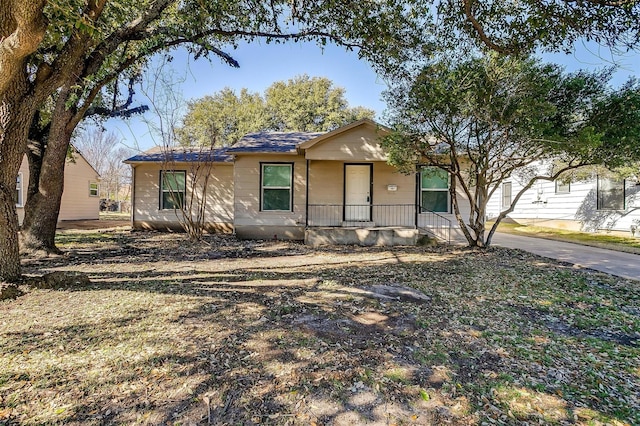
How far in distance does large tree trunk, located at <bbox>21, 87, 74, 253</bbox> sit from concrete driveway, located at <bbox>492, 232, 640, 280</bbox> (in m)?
12.0

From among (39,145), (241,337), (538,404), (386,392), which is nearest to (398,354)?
(386,392)

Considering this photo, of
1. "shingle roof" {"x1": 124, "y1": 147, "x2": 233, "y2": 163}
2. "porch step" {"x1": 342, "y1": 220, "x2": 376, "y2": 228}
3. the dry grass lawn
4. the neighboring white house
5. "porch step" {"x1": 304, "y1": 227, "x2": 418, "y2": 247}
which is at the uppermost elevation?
"shingle roof" {"x1": 124, "y1": 147, "x2": 233, "y2": 163}

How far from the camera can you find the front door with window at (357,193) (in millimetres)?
11133

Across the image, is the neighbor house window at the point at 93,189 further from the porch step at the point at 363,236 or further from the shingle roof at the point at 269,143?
the porch step at the point at 363,236

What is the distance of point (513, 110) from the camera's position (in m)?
7.03

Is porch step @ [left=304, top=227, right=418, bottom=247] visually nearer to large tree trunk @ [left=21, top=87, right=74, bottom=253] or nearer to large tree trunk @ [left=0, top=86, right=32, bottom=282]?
large tree trunk @ [left=21, top=87, right=74, bottom=253]

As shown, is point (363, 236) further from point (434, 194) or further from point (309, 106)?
point (309, 106)

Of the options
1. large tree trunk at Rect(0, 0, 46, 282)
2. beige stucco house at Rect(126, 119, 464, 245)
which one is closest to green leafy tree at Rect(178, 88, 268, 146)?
beige stucco house at Rect(126, 119, 464, 245)

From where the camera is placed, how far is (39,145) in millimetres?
8930

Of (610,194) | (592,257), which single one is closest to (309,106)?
(610,194)

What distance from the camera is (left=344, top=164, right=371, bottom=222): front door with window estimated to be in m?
11.1

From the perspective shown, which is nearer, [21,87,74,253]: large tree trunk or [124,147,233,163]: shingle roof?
[21,87,74,253]: large tree trunk

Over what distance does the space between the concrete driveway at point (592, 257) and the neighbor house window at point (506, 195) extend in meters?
7.29

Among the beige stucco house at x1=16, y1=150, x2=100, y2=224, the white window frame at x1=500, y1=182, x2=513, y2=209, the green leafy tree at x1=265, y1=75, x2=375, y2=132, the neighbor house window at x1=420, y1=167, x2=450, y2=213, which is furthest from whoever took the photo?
the green leafy tree at x1=265, y1=75, x2=375, y2=132
